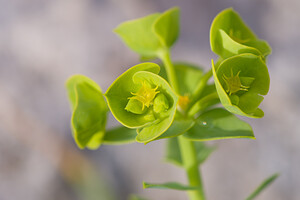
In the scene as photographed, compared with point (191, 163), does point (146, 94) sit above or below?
above

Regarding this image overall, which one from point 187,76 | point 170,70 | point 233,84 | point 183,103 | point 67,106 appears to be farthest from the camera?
point 67,106

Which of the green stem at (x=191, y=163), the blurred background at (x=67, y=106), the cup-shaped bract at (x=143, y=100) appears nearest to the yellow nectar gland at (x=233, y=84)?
the cup-shaped bract at (x=143, y=100)

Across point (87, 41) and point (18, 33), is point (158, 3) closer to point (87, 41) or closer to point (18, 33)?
point (87, 41)

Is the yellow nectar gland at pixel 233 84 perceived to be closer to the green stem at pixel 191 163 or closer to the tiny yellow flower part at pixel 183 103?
the tiny yellow flower part at pixel 183 103

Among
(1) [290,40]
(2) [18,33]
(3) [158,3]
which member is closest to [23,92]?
(2) [18,33]

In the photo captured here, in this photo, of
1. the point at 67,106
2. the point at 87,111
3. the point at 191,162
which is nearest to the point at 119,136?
the point at 87,111

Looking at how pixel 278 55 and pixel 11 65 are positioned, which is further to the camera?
pixel 11 65

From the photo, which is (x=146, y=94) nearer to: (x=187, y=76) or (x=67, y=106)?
(x=187, y=76)
